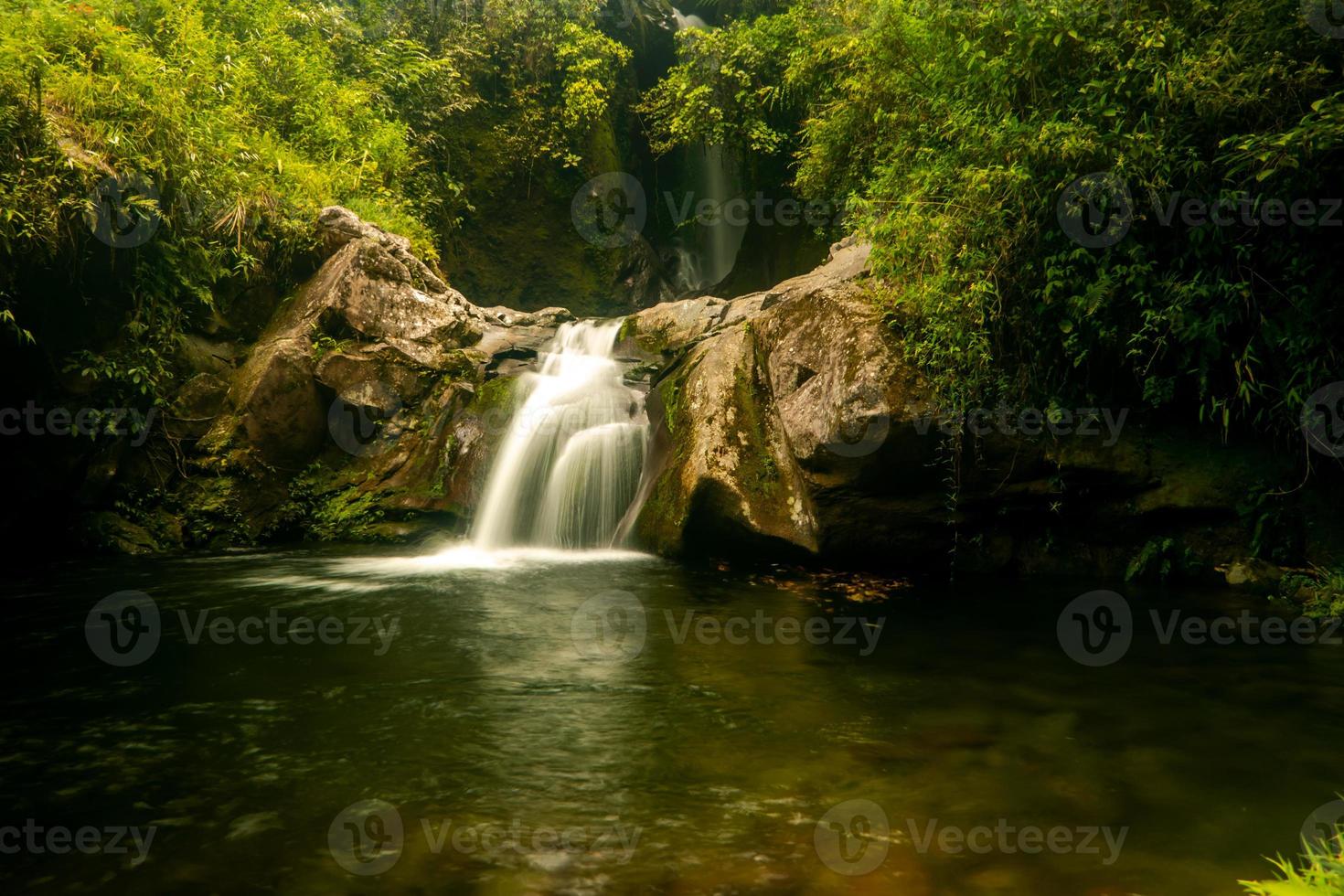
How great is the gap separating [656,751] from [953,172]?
210 inches

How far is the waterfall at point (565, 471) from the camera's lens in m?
8.53

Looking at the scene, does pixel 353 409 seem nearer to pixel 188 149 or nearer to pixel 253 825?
pixel 188 149

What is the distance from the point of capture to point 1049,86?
5.98 meters

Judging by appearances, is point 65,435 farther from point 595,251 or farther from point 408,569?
point 595,251

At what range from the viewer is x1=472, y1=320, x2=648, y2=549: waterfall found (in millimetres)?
8531

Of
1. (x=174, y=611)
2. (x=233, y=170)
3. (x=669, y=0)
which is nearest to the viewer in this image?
(x=174, y=611)

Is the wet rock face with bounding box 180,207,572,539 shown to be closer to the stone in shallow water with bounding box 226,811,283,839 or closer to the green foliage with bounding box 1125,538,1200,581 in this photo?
the stone in shallow water with bounding box 226,811,283,839

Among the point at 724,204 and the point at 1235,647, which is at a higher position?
the point at 724,204

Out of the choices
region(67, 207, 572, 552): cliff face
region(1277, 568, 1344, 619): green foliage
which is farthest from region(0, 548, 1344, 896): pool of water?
region(67, 207, 572, 552): cliff face

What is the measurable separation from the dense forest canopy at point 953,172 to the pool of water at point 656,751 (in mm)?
2082

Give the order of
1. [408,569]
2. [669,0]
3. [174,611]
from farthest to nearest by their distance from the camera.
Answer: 1. [669,0]
2. [408,569]
3. [174,611]

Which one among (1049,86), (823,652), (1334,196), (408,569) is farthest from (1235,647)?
(408,569)

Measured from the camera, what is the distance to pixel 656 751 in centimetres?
339

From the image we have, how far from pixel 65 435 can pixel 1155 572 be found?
10528 millimetres
